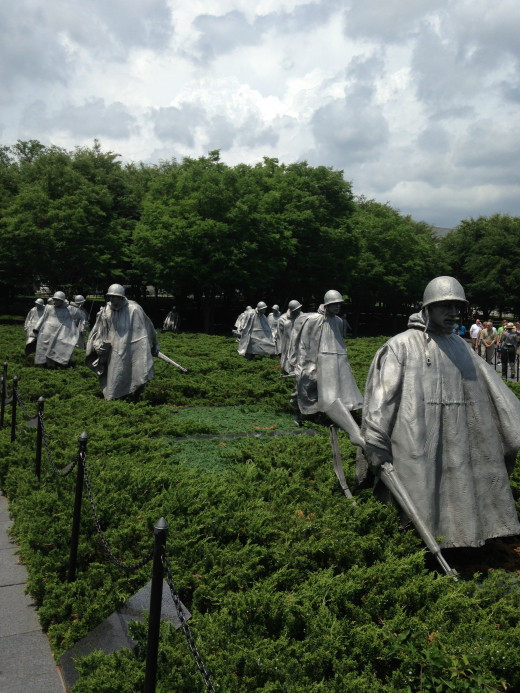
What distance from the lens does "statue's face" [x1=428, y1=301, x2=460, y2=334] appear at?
477 cm

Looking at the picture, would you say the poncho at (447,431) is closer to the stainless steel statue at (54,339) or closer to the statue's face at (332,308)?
the statue's face at (332,308)

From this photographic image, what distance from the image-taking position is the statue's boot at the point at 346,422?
191 inches

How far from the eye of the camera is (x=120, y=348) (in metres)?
10.7

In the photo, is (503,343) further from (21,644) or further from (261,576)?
(21,644)

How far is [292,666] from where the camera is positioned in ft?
11.0

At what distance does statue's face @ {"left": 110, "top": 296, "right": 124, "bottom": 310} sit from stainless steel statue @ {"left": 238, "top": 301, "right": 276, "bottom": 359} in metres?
9.84

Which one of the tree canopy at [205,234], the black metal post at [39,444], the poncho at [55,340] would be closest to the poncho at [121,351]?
the black metal post at [39,444]

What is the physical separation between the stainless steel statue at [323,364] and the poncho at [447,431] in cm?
475

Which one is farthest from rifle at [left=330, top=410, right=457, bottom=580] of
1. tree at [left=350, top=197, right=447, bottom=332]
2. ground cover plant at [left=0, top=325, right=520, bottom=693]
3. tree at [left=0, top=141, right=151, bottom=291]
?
tree at [left=350, top=197, right=447, bottom=332]

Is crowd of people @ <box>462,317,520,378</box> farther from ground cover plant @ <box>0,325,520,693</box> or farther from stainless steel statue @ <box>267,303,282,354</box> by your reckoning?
ground cover plant @ <box>0,325,520,693</box>

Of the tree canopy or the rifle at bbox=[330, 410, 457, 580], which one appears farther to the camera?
the tree canopy

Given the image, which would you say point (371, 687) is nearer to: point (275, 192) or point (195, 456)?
point (195, 456)

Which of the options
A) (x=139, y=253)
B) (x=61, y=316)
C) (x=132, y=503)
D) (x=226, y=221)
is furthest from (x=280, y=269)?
(x=132, y=503)

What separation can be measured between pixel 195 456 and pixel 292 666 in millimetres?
4647
